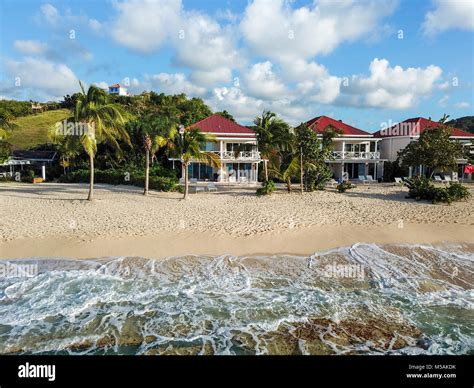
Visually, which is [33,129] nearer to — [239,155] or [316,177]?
[239,155]

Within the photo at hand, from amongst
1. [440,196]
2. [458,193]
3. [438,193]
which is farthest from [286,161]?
[458,193]

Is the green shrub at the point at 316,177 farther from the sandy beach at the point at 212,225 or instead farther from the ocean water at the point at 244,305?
the ocean water at the point at 244,305

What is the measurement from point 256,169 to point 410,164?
39.2ft

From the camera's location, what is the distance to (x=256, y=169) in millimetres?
28734

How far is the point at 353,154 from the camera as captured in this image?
30.2m

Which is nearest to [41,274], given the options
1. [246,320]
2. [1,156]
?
[246,320]

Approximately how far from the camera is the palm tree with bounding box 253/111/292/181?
20256 mm

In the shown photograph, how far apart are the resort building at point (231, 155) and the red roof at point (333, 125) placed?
656 centimetres

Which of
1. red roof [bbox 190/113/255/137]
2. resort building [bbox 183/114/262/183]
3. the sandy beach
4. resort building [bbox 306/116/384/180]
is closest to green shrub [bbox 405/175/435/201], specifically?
the sandy beach

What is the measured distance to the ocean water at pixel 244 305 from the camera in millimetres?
5766

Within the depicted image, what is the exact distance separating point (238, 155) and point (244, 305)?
21.4 metres

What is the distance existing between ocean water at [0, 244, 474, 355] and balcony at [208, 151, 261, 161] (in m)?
18.4

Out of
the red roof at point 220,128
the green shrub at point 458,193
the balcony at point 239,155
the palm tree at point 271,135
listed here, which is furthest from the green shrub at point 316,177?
the red roof at point 220,128

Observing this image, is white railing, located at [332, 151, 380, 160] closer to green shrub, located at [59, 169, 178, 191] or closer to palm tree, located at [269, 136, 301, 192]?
palm tree, located at [269, 136, 301, 192]
